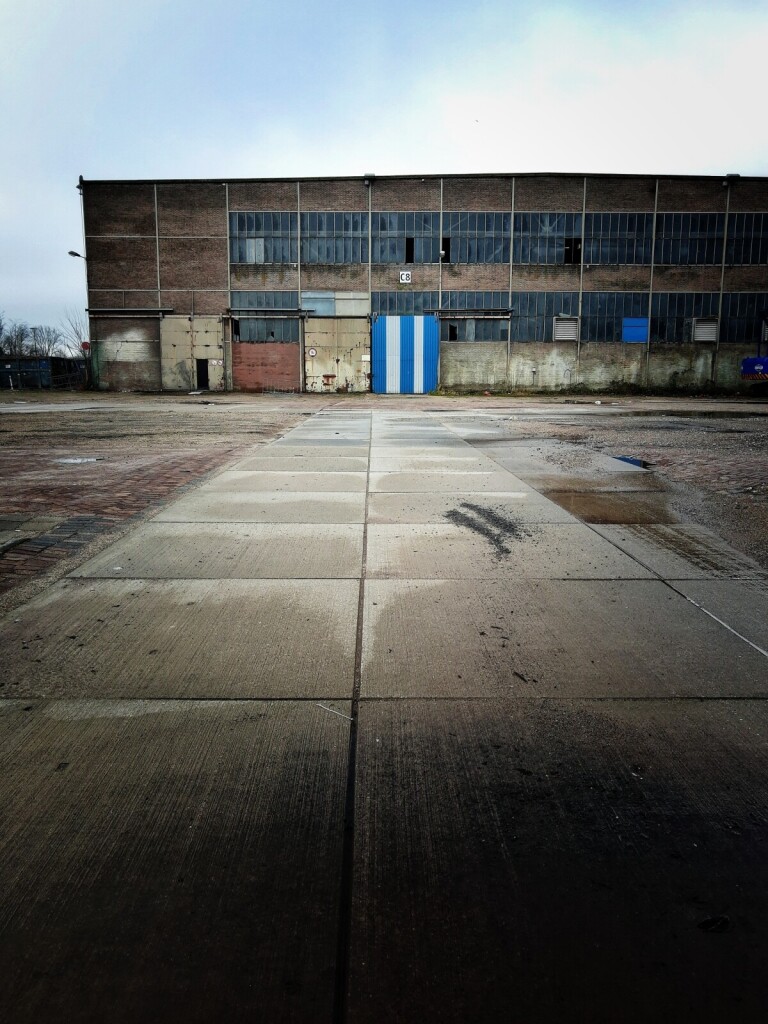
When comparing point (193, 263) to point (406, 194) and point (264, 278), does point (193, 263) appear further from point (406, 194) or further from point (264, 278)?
point (406, 194)

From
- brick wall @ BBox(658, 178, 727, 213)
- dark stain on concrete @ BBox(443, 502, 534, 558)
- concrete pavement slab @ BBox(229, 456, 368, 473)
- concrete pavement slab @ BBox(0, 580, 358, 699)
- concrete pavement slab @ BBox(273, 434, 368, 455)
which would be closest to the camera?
concrete pavement slab @ BBox(0, 580, 358, 699)

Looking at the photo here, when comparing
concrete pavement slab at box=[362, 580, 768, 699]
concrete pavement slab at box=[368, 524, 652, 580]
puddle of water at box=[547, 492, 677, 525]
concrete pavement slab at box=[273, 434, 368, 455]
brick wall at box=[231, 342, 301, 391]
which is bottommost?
concrete pavement slab at box=[362, 580, 768, 699]

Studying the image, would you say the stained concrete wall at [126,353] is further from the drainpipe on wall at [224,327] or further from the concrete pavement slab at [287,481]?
the concrete pavement slab at [287,481]

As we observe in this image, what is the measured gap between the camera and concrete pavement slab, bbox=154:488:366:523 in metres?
6.98

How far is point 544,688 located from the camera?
3.36 meters

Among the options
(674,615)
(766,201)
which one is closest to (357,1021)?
(674,615)

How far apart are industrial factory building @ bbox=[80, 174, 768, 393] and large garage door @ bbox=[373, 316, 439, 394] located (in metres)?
0.09

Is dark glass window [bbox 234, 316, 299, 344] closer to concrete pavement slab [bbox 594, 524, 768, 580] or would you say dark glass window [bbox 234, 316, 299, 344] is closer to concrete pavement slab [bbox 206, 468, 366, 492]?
concrete pavement slab [bbox 206, 468, 366, 492]

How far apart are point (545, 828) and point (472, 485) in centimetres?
692

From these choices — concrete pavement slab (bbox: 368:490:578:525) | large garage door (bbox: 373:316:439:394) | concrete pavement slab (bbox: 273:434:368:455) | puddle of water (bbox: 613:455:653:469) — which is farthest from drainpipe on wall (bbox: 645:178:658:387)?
concrete pavement slab (bbox: 368:490:578:525)

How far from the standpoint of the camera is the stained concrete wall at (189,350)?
4212cm

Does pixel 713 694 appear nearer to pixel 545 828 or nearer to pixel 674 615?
pixel 674 615

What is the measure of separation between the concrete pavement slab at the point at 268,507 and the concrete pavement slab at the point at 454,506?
24cm

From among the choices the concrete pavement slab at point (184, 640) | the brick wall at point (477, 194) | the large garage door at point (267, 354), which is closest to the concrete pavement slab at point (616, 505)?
the concrete pavement slab at point (184, 640)
